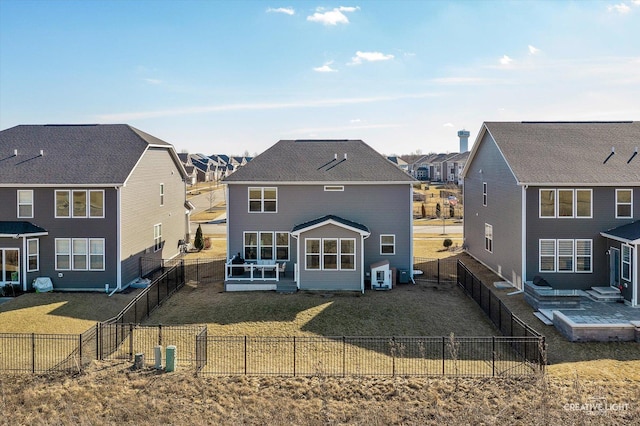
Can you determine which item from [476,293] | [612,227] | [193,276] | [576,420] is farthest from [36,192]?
[612,227]

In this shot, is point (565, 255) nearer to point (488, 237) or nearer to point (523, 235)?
point (523, 235)

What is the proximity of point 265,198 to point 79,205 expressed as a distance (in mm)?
9288

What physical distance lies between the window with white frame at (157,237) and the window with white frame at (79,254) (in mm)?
4930

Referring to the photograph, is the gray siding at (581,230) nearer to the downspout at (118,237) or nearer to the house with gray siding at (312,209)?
the house with gray siding at (312,209)

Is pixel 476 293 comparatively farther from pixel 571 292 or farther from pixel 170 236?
pixel 170 236

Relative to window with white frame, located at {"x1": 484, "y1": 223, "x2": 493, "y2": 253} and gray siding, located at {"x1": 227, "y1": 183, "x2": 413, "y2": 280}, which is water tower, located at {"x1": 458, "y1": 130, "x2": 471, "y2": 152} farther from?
gray siding, located at {"x1": 227, "y1": 183, "x2": 413, "y2": 280}

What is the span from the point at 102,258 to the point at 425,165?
109m

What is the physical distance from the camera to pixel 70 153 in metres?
25.8

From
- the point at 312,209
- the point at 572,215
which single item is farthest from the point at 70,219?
the point at 572,215

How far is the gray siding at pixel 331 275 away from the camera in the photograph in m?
23.8

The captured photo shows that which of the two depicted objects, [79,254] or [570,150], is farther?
[570,150]

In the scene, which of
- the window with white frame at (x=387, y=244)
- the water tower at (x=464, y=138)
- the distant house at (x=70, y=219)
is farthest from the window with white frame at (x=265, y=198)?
the water tower at (x=464, y=138)

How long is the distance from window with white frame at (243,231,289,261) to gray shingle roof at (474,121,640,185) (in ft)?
40.5

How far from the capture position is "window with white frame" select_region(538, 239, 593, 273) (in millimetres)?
23016
